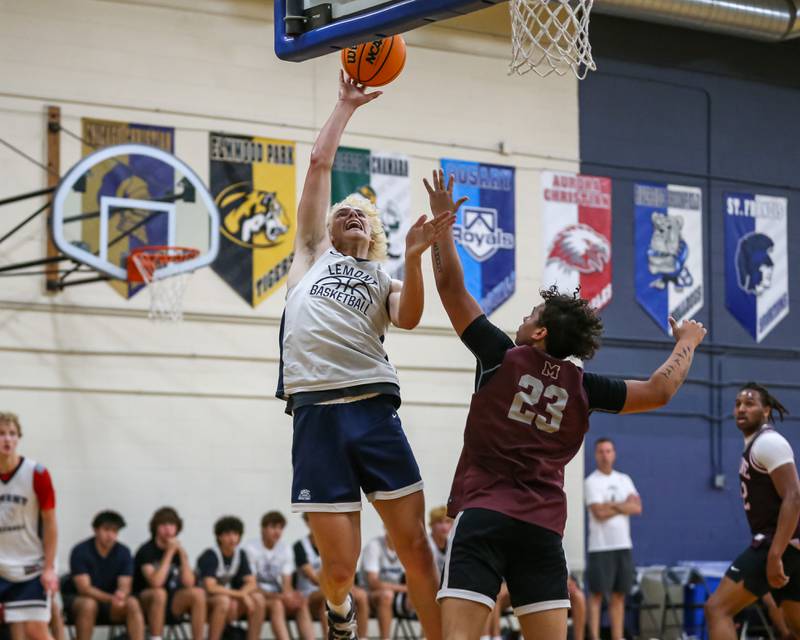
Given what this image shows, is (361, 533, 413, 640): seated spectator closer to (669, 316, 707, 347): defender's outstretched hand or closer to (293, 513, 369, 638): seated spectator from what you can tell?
(293, 513, 369, 638): seated spectator

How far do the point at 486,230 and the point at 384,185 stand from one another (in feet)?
4.50

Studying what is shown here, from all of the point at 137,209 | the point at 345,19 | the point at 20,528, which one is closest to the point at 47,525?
the point at 20,528

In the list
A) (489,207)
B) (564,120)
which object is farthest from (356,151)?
(564,120)

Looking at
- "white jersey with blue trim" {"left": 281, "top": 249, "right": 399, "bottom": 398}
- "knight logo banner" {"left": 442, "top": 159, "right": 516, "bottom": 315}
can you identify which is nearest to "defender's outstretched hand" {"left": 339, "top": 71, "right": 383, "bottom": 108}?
"white jersey with blue trim" {"left": 281, "top": 249, "right": 399, "bottom": 398}

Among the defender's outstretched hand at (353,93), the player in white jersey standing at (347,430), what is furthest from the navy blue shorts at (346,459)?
the defender's outstretched hand at (353,93)

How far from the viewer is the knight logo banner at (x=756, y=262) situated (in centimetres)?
1602

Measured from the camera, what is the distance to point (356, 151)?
45.4ft

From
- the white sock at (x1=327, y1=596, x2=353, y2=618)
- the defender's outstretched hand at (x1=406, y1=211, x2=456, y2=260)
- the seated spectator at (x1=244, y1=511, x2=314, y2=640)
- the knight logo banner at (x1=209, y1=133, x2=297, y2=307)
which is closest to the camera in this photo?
the defender's outstretched hand at (x1=406, y1=211, x2=456, y2=260)

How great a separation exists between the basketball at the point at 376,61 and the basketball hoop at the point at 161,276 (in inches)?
226

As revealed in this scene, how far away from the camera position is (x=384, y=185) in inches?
550

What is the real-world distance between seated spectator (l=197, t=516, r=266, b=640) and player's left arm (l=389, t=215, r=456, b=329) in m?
6.56

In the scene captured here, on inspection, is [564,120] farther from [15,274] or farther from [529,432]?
[529,432]

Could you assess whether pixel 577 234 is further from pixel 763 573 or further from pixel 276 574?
pixel 763 573

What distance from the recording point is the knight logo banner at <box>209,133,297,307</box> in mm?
13055
